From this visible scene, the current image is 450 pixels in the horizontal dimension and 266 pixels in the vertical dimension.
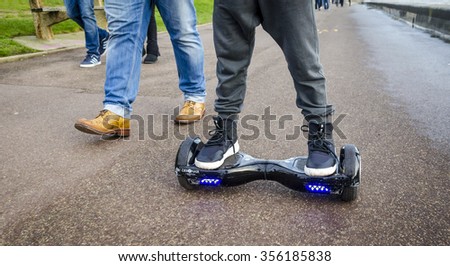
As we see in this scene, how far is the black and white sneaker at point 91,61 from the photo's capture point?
5.47 metres

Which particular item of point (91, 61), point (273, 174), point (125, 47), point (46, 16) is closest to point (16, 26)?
point (46, 16)

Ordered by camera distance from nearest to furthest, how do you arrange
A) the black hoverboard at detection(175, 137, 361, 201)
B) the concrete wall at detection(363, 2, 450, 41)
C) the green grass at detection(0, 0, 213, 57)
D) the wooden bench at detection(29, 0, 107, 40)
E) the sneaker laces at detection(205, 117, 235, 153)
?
1. the black hoverboard at detection(175, 137, 361, 201)
2. the sneaker laces at detection(205, 117, 235, 153)
3. the green grass at detection(0, 0, 213, 57)
4. the wooden bench at detection(29, 0, 107, 40)
5. the concrete wall at detection(363, 2, 450, 41)

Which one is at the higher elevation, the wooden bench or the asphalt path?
the wooden bench

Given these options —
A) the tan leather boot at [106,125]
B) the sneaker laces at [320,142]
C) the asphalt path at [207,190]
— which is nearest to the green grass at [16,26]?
the asphalt path at [207,190]

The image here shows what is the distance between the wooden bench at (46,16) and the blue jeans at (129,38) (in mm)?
5004

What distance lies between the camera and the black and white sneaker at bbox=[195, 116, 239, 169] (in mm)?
1850

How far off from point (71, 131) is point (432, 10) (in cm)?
1317

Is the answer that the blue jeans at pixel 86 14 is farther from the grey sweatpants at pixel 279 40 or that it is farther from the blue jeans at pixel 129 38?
the grey sweatpants at pixel 279 40

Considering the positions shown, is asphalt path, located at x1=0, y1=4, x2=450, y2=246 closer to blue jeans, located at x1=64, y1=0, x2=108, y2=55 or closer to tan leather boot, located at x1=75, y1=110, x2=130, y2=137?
tan leather boot, located at x1=75, y1=110, x2=130, y2=137

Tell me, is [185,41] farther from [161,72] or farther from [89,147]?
[161,72]

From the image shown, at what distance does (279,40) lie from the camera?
182 centimetres

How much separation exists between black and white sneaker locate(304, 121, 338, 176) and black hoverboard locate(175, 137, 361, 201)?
30mm

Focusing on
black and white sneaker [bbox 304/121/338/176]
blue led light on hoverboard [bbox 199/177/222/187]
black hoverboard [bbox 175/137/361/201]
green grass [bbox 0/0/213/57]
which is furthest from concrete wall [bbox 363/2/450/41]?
blue led light on hoverboard [bbox 199/177/222/187]

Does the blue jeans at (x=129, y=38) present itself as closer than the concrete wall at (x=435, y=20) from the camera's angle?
Yes
